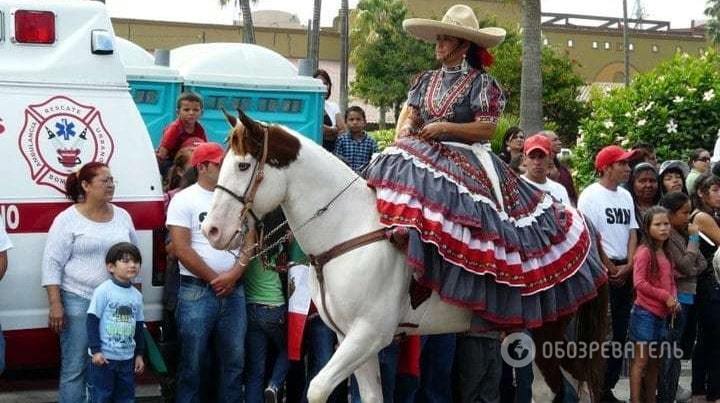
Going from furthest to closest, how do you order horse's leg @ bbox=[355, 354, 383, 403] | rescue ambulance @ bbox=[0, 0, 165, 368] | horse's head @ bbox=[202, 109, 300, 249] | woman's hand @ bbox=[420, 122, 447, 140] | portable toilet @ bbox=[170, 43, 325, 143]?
portable toilet @ bbox=[170, 43, 325, 143], rescue ambulance @ bbox=[0, 0, 165, 368], horse's leg @ bbox=[355, 354, 383, 403], woman's hand @ bbox=[420, 122, 447, 140], horse's head @ bbox=[202, 109, 300, 249]

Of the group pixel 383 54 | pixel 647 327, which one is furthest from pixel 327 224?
pixel 383 54

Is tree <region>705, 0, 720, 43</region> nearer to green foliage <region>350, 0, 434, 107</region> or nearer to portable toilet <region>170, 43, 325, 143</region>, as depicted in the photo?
green foliage <region>350, 0, 434, 107</region>

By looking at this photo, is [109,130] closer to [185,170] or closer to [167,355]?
[185,170]

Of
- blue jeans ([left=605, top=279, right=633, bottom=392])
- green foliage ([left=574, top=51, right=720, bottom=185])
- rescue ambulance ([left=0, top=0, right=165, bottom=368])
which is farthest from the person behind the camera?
green foliage ([left=574, top=51, right=720, bottom=185])

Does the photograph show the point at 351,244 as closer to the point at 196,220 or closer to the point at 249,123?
the point at 249,123

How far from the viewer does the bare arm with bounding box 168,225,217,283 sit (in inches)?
293

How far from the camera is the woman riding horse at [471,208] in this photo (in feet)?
20.8

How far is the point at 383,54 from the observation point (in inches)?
2079

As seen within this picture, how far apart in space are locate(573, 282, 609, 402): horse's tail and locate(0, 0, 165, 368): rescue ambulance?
9.67ft

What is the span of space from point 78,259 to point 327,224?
1.75m

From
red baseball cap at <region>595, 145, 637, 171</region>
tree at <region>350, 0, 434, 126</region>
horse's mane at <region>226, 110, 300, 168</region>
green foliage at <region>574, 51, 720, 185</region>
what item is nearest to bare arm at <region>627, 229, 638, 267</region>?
red baseball cap at <region>595, 145, 637, 171</region>

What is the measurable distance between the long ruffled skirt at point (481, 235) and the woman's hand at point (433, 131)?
4cm

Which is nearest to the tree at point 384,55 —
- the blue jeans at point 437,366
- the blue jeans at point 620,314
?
the blue jeans at point 620,314

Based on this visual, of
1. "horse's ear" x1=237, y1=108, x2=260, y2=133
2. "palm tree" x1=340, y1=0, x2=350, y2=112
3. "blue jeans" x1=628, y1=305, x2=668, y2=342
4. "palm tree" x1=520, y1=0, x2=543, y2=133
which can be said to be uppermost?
"palm tree" x1=340, y1=0, x2=350, y2=112
